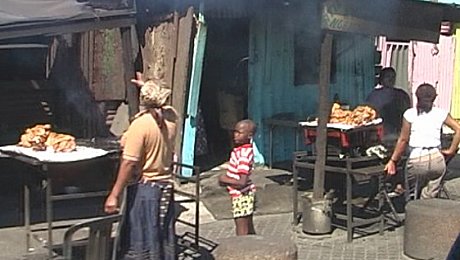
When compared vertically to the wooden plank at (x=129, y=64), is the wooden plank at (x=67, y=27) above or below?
above

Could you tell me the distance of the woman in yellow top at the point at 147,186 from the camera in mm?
6359

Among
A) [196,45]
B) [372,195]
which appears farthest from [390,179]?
[196,45]

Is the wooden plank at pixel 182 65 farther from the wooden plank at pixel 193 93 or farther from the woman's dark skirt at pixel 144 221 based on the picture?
the woman's dark skirt at pixel 144 221

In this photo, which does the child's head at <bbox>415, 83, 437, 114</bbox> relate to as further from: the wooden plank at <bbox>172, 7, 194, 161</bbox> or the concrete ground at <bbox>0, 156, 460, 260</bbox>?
the wooden plank at <bbox>172, 7, 194, 161</bbox>

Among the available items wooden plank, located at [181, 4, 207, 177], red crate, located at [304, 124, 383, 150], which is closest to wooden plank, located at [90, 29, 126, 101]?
wooden plank, located at [181, 4, 207, 177]

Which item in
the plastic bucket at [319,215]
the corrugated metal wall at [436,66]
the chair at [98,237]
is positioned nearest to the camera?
the chair at [98,237]

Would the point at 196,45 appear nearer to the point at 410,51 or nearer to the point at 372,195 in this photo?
the point at 372,195

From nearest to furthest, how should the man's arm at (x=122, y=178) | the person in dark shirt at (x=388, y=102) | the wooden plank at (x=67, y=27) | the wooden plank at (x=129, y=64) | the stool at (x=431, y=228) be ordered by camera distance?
the man's arm at (x=122, y=178), the wooden plank at (x=67, y=27), the stool at (x=431, y=228), the wooden plank at (x=129, y=64), the person in dark shirt at (x=388, y=102)

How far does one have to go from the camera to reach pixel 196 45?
35.7 ft

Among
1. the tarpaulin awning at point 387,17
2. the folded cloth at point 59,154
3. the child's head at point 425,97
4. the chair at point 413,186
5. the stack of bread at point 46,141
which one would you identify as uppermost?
the tarpaulin awning at point 387,17

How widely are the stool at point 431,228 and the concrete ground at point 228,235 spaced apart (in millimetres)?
247

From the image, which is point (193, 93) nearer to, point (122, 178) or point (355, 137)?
point (355, 137)

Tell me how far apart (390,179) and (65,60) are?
4.81 metres

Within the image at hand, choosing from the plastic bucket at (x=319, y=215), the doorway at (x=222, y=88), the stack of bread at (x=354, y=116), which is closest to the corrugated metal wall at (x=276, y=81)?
the doorway at (x=222, y=88)
